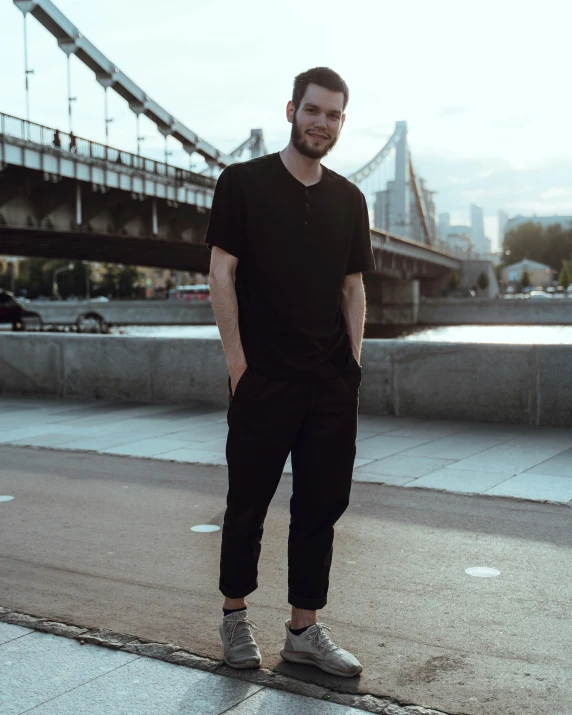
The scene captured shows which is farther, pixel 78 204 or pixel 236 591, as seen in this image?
pixel 78 204

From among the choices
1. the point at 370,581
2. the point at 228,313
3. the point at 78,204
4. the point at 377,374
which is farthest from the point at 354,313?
the point at 78,204

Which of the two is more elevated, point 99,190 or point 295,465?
point 99,190

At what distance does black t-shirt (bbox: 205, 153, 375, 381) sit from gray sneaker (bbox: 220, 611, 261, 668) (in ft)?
2.67

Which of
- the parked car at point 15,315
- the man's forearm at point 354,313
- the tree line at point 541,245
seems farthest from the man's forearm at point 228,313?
the tree line at point 541,245

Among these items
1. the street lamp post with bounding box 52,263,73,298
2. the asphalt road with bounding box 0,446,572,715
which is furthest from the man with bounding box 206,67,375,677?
the street lamp post with bounding box 52,263,73,298

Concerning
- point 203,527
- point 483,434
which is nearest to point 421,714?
point 203,527

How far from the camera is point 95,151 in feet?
96.5

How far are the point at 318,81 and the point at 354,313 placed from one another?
0.73 meters

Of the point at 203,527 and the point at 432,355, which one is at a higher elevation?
the point at 432,355

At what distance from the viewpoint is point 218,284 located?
2908 millimetres

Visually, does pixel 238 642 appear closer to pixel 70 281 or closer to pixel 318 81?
pixel 318 81

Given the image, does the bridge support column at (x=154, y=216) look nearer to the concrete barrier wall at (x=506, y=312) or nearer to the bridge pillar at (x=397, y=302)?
the concrete barrier wall at (x=506, y=312)

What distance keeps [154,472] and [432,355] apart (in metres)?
3.41

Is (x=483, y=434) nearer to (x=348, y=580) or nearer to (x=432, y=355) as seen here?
(x=432, y=355)
